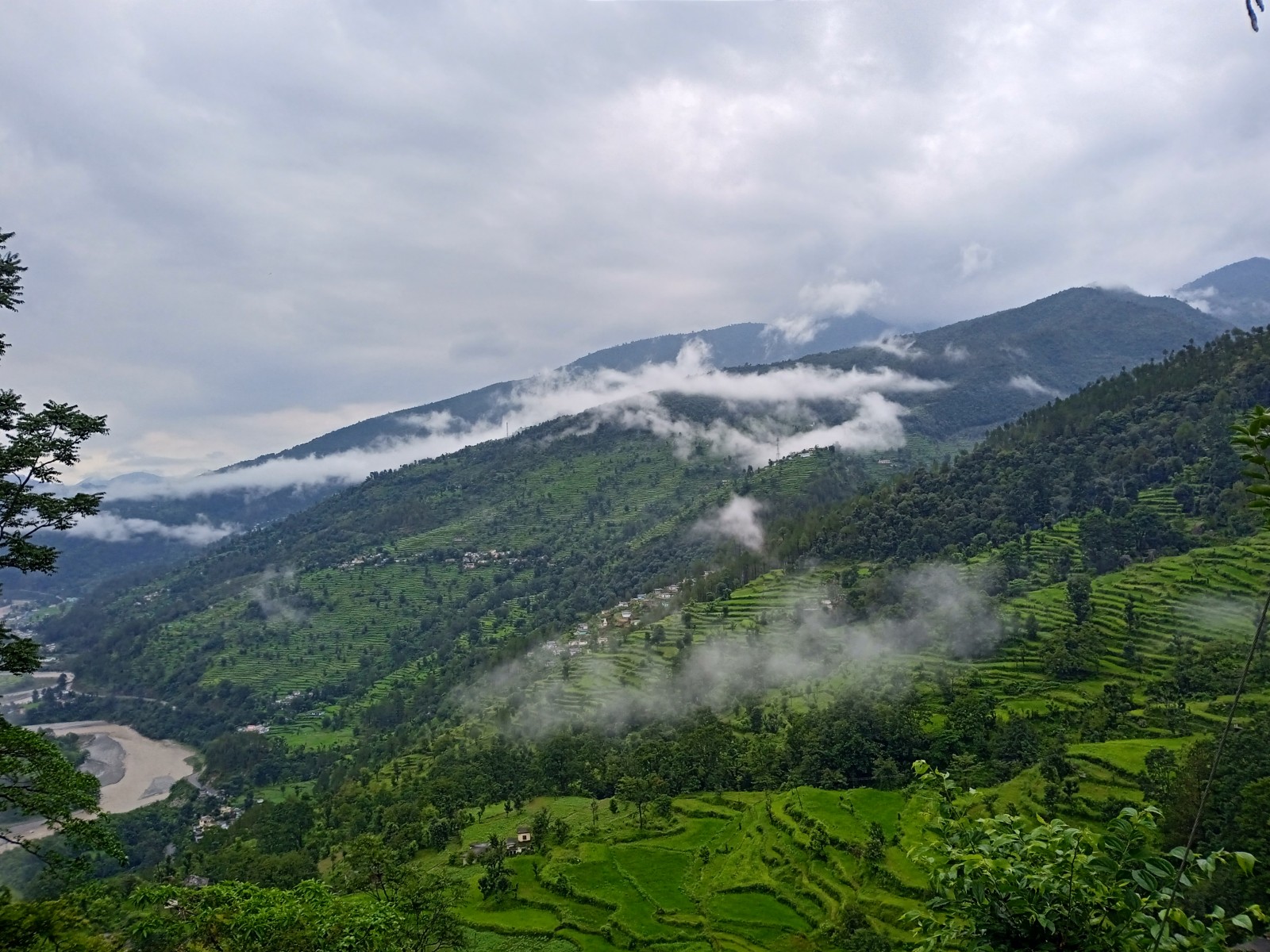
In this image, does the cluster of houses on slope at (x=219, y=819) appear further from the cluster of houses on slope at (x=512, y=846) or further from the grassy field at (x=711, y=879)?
the cluster of houses on slope at (x=512, y=846)

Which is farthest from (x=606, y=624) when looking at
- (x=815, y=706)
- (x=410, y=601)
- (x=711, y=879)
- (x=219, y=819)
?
(x=410, y=601)

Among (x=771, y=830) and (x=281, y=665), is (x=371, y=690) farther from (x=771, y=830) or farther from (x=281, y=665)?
(x=771, y=830)

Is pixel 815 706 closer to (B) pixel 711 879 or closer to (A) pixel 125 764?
(B) pixel 711 879

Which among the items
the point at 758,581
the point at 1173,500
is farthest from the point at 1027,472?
the point at 758,581

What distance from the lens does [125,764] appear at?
107938 mm

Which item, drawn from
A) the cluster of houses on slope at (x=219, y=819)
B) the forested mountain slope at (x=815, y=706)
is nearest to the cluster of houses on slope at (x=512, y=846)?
the forested mountain slope at (x=815, y=706)

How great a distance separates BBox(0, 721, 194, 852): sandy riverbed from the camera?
90938 mm

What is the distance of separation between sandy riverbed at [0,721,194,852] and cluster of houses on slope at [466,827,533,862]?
63253 mm

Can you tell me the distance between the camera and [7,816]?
9212 centimetres

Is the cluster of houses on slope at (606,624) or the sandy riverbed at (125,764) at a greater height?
the cluster of houses on slope at (606,624)

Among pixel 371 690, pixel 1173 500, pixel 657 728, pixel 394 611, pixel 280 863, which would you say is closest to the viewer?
pixel 280 863

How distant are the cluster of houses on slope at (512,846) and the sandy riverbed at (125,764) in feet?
208

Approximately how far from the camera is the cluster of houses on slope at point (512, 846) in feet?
138

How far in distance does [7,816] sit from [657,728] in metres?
92.5
